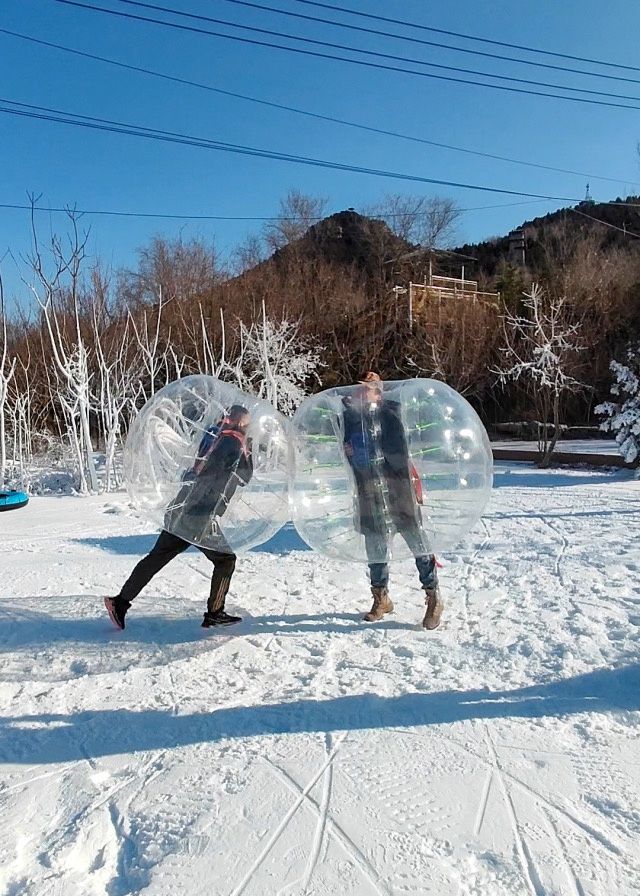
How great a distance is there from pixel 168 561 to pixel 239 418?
115 cm

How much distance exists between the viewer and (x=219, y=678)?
3.62 meters

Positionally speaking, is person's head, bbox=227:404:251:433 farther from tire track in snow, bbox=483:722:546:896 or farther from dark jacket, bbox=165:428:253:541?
tire track in snow, bbox=483:722:546:896

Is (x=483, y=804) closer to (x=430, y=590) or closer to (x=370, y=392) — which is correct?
(x=430, y=590)

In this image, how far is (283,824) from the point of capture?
93.6 inches

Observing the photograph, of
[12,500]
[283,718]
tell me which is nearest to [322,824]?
[283,718]

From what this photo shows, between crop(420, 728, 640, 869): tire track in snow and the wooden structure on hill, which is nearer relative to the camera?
crop(420, 728, 640, 869): tire track in snow

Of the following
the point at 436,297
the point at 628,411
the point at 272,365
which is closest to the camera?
the point at 628,411

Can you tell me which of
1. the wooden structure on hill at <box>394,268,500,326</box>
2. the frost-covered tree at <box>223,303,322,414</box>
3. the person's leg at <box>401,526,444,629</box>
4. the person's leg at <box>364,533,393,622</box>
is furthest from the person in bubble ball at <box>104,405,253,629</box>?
the wooden structure on hill at <box>394,268,500,326</box>

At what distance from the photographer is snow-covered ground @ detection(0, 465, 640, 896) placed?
2.16 m

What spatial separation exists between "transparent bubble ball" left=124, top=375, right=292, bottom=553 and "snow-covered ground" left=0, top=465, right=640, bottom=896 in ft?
2.55

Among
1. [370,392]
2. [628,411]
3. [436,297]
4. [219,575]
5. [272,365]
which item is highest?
[436,297]

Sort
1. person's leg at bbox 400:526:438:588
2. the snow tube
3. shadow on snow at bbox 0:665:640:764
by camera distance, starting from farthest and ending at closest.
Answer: the snow tube < person's leg at bbox 400:526:438:588 < shadow on snow at bbox 0:665:640:764

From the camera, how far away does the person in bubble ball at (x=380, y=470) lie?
3.77 meters

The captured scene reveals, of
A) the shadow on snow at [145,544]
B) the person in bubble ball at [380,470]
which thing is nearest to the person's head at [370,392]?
the person in bubble ball at [380,470]
